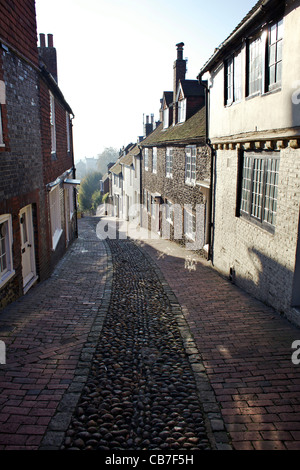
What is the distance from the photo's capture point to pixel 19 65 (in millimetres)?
7652

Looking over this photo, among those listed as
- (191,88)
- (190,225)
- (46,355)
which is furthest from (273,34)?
(191,88)

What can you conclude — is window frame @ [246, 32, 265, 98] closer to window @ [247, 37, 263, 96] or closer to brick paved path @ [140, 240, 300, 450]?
window @ [247, 37, 263, 96]

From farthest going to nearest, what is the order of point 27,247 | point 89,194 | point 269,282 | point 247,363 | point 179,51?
1. point 89,194
2. point 179,51
3. point 27,247
4. point 269,282
5. point 247,363

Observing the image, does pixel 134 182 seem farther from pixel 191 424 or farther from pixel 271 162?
pixel 191 424

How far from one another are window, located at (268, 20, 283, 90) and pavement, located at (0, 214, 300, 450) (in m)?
4.95

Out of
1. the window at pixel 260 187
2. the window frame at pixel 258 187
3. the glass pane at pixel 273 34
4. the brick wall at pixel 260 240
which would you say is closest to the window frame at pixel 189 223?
the brick wall at pixel 260 240

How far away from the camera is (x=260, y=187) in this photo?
8.40 m

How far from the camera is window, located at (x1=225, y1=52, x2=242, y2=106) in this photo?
9.45 meters

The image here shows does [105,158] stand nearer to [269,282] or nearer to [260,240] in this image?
[260,240]

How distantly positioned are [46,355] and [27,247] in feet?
13.1

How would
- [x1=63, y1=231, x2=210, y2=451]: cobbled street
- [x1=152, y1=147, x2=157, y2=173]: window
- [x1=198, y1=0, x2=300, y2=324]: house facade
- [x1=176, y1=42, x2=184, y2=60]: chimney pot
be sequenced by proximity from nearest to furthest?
[x1=63, y1=231, x2=210, y2=451]: cobbled street → [x1=198, y1=0, x2=300, y2=324]: house facade → [x1=176, y1=42, x2=184, y2=60]: chimney pot → [x1=152, y1=147, x2=157, y2=173]: window

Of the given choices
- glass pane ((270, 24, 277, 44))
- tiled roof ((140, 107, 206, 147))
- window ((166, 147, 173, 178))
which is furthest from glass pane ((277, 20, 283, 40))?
window ((166, 147, 173, 178))

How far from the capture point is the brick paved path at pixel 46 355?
392cm

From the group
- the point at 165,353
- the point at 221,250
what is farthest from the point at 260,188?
the point at 165,353
